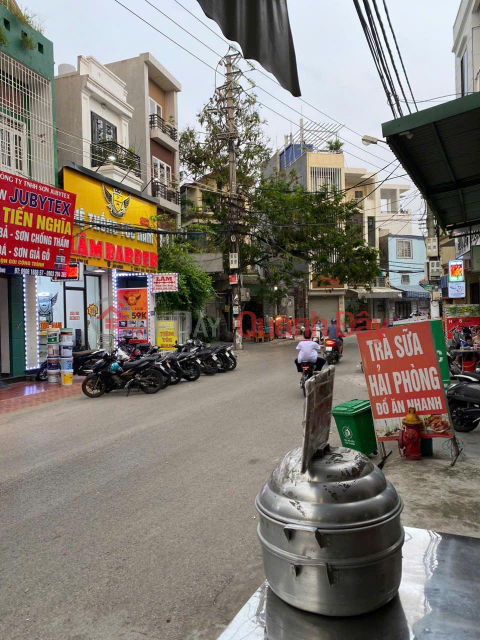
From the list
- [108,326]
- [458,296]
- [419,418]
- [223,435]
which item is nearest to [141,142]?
[108,326]

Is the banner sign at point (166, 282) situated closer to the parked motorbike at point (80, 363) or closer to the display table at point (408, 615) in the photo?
the parked motorbike at point (80, 363)

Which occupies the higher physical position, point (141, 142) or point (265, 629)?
point (141, 142)

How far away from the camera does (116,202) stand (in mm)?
18781

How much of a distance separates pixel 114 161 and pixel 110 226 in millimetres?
4848

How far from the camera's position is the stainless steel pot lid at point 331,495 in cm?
210

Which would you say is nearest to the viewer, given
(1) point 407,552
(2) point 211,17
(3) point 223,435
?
(2) point 211,17

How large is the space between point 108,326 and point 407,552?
57.8 ft

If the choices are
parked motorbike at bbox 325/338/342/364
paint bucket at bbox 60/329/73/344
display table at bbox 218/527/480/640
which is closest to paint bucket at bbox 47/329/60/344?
paint bucket at bbox 60/329/73/344

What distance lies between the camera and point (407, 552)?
3.00 metres

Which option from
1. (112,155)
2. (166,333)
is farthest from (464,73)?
(166,333)

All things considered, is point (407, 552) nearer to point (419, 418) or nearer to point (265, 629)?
point (265, 629)

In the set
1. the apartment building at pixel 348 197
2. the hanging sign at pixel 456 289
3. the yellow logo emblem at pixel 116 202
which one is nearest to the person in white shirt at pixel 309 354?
the yellow logo emblem at pixel 116 202

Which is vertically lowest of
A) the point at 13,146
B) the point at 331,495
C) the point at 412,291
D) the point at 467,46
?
the point at 331,495

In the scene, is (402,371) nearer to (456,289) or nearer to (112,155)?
(112,155)
